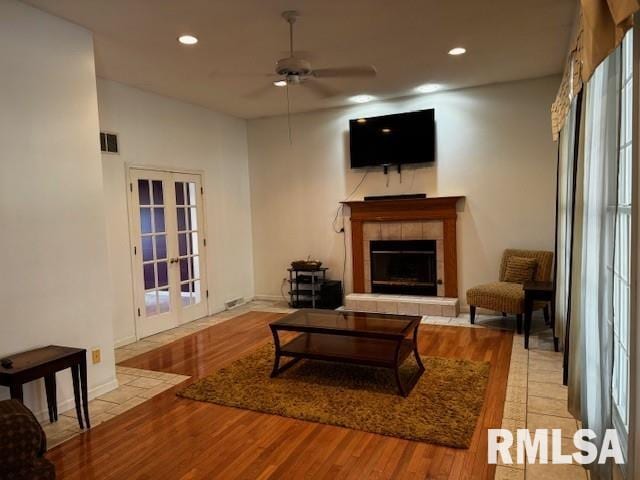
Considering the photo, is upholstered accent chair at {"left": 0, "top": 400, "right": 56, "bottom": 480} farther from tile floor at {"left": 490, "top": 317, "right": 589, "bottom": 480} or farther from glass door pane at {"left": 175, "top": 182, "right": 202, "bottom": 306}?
glass door pane at {"left": 175, "top": 182, "right": 202, "bottom": 306}

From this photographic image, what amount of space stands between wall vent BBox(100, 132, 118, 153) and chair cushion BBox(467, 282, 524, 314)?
4386 mm

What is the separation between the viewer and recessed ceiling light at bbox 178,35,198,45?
3662mm

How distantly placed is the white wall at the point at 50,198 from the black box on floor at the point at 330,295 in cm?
A: 322

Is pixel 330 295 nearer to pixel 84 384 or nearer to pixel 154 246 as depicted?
pixel 154 246

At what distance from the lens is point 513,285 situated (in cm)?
507

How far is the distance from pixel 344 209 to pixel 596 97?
4.45 m

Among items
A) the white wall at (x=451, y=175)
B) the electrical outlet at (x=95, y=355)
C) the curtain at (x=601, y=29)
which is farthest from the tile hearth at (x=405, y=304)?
the curtain at (x=601, y=29)

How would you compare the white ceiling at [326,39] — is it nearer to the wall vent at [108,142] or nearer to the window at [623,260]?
the wall vent at [108,142]

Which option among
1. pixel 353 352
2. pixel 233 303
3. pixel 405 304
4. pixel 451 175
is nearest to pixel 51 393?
pixel 353 352

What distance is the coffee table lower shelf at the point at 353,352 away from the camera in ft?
11.0

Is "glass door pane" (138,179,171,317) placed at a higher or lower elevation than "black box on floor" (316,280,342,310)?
higher

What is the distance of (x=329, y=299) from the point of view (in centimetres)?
635

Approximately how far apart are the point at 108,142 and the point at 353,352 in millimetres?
3479

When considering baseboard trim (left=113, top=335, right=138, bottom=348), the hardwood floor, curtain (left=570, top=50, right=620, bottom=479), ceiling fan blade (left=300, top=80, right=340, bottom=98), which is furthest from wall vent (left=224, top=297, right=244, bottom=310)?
curtain (left=570, top=50, right=620, bottom=479)
